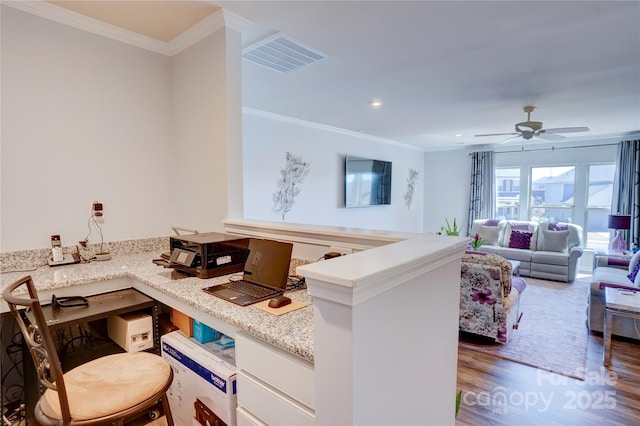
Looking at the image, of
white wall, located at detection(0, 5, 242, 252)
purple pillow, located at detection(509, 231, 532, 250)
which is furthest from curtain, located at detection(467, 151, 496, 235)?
white wall, located at detection(0, 5, 242, 252)

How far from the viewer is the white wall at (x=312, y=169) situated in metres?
4.35

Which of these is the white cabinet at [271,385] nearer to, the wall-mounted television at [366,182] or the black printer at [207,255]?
the black printer at [207,255]

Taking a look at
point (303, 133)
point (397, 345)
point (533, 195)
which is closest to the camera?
point (397, 345)

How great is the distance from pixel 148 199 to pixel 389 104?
2930 millimetres

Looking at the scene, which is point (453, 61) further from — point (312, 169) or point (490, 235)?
point (490, 235)

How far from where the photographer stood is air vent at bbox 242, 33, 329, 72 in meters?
2.45

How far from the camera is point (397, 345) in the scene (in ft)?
3.30

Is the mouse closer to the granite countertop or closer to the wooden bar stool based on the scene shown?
the granite countertop

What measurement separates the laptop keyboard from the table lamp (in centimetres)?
624

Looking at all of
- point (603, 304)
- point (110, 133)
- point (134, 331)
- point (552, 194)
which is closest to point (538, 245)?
point (552, 194)

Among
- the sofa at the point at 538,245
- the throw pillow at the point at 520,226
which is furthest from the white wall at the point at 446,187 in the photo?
the throw pillow at the point at 520,226

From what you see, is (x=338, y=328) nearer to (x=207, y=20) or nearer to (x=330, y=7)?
(x=330, y=7)

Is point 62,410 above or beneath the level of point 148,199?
beneath

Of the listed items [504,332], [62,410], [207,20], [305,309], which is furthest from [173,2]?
[504,332]
